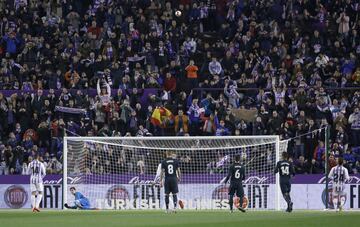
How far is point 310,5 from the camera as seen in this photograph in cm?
4734

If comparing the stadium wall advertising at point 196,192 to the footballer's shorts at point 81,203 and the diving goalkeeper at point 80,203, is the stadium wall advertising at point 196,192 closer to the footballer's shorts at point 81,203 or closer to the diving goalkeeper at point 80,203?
the diving goalkeeper at point 80,203

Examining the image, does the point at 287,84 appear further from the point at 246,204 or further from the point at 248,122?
the point at 246,204

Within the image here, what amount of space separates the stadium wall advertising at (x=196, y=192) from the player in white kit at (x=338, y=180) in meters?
0.21

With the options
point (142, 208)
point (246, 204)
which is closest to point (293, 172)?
point (246, 204)

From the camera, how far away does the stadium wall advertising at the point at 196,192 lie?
3897 cm

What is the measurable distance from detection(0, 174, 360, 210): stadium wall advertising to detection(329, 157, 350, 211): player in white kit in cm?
21

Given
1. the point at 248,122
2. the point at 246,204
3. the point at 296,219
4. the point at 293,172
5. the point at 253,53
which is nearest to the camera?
the point at 296,219

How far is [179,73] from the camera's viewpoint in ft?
149

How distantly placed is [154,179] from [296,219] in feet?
36.4

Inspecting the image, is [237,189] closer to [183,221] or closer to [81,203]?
[81,203]

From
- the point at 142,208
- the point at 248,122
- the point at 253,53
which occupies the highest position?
the point at 253,53

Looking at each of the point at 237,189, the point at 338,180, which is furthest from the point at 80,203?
the point at 338,180

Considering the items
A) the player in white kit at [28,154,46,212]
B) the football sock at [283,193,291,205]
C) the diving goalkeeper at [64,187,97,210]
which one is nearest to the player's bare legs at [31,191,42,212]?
the player in white kit at [28,154,46,212]

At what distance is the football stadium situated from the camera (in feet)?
129
